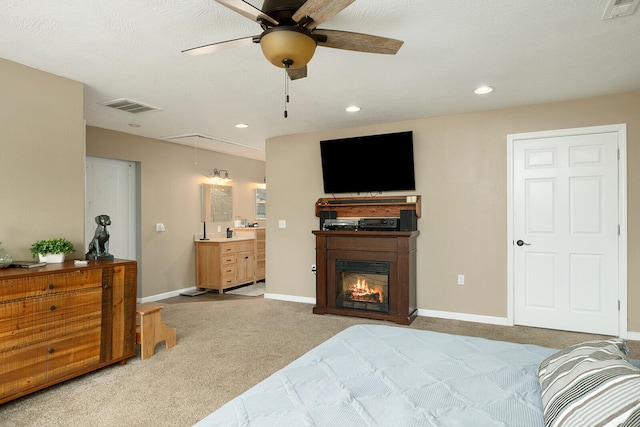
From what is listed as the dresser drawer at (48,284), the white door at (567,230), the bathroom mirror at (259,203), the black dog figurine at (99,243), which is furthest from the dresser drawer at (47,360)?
the bathroom mirror at (259,203)

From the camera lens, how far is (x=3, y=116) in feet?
9.46

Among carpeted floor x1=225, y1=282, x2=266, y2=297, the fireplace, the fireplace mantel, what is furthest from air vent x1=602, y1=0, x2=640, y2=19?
carpeted floor x1=225, y1=282, x2=266, y2=297

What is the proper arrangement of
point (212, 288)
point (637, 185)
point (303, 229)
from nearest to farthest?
point (637, 185), point (303, 229), point (212, 288)

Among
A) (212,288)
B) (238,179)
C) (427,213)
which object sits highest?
(238,179)

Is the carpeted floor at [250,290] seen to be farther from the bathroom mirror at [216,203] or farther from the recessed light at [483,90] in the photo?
the recessed light at [483,90]

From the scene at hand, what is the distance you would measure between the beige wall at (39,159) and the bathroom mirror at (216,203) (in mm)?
3333

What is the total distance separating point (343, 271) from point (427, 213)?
1.26m

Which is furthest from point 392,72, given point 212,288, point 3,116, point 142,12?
point 212,288

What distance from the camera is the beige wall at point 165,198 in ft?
18.0

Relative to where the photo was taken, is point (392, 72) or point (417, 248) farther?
point (417, 248)

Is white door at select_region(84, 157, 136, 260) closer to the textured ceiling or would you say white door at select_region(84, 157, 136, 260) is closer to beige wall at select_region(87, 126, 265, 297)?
beige wall at select_region(87, 126, 265, 297)

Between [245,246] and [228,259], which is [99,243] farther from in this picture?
[245,246]

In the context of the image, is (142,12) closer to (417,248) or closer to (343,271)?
(343,271)

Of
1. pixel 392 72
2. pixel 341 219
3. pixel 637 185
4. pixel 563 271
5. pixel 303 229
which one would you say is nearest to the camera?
pixel 392 72
